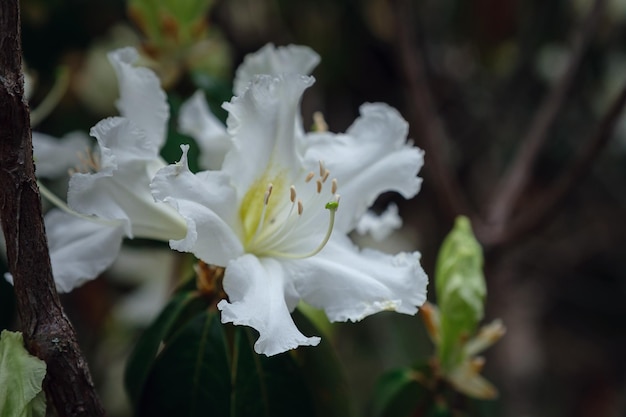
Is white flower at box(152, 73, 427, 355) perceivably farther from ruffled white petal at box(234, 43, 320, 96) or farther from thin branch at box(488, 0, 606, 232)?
thin branch at box(488, 0, 606, 232)

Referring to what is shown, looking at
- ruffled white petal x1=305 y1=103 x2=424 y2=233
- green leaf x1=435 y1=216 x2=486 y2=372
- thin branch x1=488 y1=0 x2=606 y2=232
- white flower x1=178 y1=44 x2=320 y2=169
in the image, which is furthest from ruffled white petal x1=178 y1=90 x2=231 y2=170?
thin branch x1=488 y1=0 x2=606 y2=232

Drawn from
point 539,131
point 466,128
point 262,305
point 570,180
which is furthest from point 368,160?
point 466,128

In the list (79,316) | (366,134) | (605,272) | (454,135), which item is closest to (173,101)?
(366,134)

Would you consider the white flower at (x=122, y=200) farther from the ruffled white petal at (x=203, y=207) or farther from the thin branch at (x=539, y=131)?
the thin branch at (x=539, y=131)

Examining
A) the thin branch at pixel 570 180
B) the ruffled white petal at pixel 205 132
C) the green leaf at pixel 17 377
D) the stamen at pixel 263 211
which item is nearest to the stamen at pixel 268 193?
the stamen at pixel 263 211

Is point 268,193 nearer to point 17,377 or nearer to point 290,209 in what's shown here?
point 290,209

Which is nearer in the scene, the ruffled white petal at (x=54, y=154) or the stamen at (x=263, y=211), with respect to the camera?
the stamen at (x=263, y=211)
